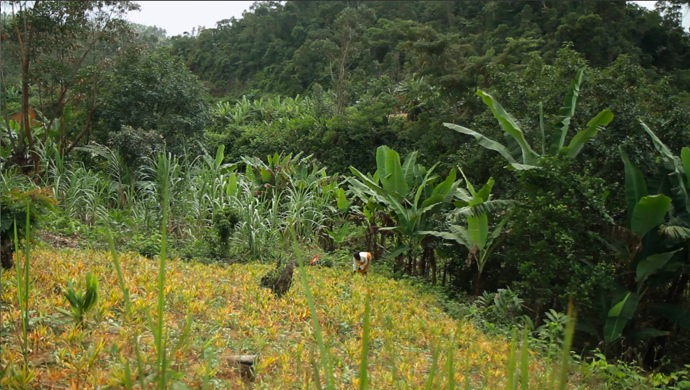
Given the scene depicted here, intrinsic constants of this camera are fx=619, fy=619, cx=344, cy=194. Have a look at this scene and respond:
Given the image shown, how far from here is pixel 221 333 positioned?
326cm

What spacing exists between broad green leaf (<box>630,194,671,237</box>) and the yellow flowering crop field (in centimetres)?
179

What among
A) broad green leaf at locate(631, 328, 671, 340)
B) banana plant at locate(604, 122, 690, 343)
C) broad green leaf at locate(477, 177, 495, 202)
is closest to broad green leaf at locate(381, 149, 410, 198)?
broad green leaf at locate(477, 177, 495, 202)

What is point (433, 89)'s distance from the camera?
10891mm

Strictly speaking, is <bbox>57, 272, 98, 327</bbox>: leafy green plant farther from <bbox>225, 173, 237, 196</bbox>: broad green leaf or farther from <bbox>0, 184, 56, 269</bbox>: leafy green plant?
<bbox>225, 173, 237, 196</bbox>: broad green leaf

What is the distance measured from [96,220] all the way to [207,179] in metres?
1.55

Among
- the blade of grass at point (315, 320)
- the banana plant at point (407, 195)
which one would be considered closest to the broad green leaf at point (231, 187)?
the banana plant at point (407, 195)

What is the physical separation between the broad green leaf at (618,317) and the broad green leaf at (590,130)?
1.49 m

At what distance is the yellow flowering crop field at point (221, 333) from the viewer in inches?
90.2

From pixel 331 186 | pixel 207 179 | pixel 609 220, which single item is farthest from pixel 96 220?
pixel 609 220

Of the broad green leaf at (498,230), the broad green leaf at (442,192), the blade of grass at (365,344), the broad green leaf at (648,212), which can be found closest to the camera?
the blade of grass at (365,344)

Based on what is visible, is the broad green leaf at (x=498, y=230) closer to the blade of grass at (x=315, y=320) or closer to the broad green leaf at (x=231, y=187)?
the broad green leaf at (x=231, y=187)

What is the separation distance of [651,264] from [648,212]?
51 centimetres

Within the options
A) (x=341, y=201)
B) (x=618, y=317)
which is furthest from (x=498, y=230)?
(x=341, y=201)

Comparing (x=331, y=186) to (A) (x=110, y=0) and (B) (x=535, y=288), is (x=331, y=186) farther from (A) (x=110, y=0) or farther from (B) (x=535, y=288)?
(A) (x=110, y=0)
